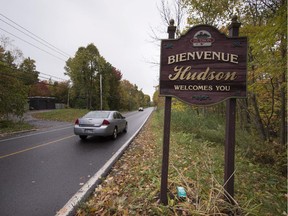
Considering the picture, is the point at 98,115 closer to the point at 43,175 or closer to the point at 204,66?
the point at 43,175

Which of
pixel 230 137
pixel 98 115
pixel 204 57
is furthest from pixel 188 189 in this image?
pixel 98 115

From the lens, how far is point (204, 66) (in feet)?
9.89

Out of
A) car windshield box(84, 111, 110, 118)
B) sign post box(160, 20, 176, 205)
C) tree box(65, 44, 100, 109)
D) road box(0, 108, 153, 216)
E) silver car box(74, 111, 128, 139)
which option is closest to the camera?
sign post box(160, 20, 176, 205)

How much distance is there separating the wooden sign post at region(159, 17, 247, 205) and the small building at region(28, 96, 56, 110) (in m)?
49.2

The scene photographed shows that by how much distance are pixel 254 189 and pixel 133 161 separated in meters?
3.25

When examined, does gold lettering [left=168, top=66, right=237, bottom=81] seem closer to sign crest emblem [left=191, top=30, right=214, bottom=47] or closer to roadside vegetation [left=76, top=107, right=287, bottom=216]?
sign crest emblem [left=191, top=30, right=214, bottom=47]

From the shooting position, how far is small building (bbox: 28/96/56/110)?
45.9 m

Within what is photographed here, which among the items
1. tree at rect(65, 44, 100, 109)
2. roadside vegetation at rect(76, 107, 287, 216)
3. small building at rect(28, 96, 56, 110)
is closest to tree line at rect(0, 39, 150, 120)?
tree at rect(65, 44, 100, 109)

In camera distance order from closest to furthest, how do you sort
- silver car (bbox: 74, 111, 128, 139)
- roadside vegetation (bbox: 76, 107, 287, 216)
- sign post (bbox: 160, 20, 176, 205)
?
1. roadside vegetation (bbox: 76, 107, 287, 216)
2. sign post (bbox: 160, 20, 176, 205)
3. silver car (bbox: 74, 111, 128, 139)

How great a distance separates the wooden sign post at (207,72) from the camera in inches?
115

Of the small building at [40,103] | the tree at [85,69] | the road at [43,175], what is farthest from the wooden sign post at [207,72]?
the small building at [40,103]

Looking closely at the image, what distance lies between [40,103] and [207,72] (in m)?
52.7

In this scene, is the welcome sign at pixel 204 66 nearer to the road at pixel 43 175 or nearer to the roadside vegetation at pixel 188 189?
the roadside vegetation at pixel 188 189

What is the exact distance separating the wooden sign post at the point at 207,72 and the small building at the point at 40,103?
49211mm
